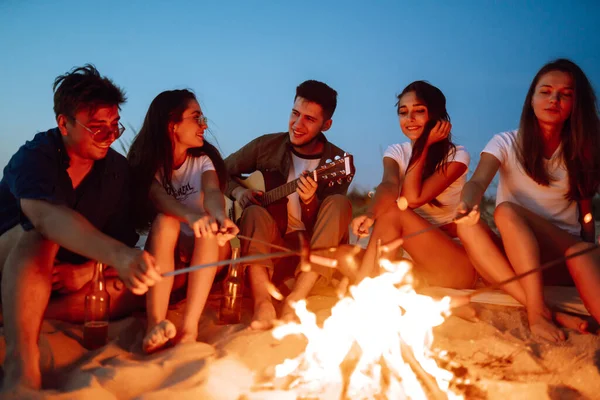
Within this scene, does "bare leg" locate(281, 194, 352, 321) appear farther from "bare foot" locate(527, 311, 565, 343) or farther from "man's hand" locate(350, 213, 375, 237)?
"bare foot" locate(527, 311, 565, 343)

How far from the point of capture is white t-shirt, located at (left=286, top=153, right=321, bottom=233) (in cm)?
452

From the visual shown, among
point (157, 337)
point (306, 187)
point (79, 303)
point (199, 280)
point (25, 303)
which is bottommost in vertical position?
point (157, 337)

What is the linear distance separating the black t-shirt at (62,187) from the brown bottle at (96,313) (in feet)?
0.57

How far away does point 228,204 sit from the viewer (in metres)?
5.44

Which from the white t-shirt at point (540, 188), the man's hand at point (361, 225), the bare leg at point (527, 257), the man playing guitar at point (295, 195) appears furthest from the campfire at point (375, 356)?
the white t-shirt at point (540, 188)

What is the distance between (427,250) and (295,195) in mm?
1301

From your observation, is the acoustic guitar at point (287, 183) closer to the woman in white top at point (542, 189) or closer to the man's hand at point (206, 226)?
the woman in white top at point (542, 189)

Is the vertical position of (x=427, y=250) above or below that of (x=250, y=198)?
below

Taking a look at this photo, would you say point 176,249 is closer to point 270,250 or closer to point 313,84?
point 270,250

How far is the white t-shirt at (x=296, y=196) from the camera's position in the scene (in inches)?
178

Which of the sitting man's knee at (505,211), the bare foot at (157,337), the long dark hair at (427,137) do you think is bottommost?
the bare foot at (157,337)

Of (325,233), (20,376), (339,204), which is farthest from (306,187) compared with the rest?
(20,376)

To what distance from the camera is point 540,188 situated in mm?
3752

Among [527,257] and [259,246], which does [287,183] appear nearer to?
[259,246]
